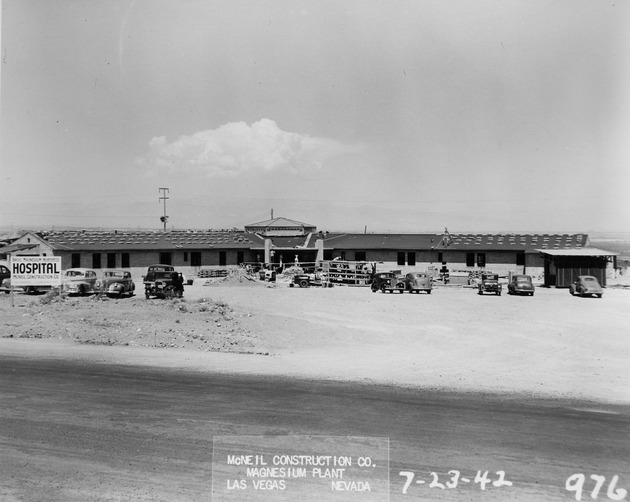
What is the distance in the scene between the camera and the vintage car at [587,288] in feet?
128

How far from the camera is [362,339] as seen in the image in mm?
22500

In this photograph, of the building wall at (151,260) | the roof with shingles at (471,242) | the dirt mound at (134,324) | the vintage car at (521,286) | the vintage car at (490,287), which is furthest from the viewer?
the roof with shingles at (471,242)

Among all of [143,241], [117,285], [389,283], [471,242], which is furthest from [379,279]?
[143,241]

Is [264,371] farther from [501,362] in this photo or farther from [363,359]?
[501,362]

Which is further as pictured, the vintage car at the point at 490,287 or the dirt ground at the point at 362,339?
the vintage car at the point at 490,287

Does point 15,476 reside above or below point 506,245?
below

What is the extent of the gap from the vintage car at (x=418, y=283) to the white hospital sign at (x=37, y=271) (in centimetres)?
2284

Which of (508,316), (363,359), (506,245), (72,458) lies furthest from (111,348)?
(506,245)

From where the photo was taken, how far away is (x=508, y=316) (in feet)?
95.0

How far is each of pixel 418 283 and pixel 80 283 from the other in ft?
72.8

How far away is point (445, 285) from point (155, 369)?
110 ft

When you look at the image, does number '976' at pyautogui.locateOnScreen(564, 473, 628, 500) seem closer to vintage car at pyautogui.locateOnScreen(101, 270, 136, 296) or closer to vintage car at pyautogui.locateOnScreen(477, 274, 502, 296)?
vintage car at pyautogui.locateOnScreen(101, 270, 136, 296)

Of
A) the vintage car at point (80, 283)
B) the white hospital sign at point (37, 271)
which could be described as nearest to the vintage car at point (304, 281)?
the vintage car at point (80, 283)
